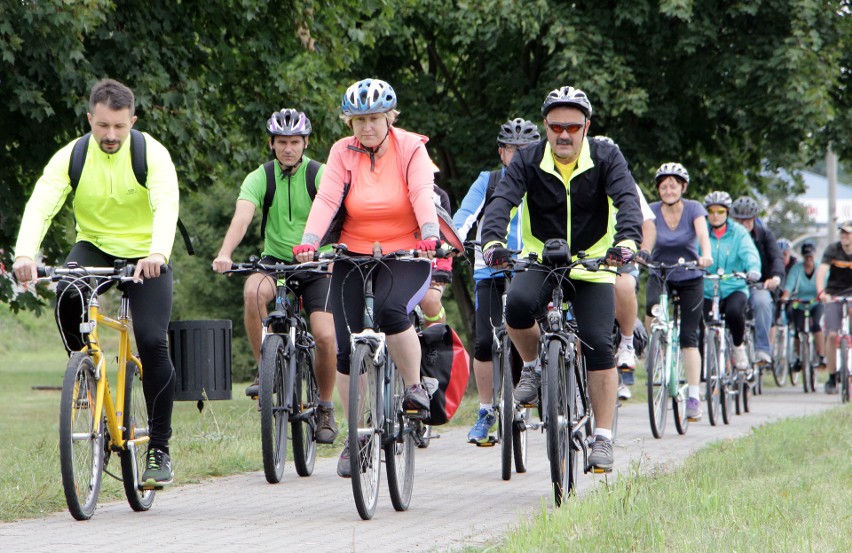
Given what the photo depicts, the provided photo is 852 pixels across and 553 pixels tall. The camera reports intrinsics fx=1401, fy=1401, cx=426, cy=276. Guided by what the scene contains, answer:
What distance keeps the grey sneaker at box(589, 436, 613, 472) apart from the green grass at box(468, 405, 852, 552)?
0.16 metres

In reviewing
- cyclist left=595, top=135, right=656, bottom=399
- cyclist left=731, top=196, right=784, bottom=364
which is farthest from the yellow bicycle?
cyclist left=731, top=196, right=784, bottom=364

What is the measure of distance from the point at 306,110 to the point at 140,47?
2941 mm

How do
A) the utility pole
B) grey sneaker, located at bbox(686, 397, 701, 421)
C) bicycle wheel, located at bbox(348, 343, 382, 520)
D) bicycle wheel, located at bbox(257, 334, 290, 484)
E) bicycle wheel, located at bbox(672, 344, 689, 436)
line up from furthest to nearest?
1. the utility pole
2. grey sneaker, located at bbox(686, 397, 701, 421)
3. bicycle wheel, located at bbox(672, 344, 689, 436)
4. bicycle wheel, located at bbox(257, 334, 290, 484)
5. bicycle wheel, located at bbox(348, 343, 382, 520)

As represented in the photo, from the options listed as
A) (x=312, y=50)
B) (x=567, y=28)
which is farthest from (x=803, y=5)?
(x=312, y=50)

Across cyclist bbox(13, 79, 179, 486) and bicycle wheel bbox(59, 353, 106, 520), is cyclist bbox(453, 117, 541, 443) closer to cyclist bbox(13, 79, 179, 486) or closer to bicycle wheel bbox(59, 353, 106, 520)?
cyclist bbox(13, 79, 179, 486)

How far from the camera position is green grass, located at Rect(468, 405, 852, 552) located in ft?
17.0

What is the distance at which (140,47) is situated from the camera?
49.4 feet

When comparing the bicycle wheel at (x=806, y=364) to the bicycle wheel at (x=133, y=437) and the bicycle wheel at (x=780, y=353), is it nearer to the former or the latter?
the bicycle wheel at (x=780, y=353)

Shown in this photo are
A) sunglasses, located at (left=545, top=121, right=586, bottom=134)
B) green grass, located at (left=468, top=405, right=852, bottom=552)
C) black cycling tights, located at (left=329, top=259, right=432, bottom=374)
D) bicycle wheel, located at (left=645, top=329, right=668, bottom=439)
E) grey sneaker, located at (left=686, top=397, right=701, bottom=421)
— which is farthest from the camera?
grey sneaker, located at (left=686, top=397, right=701, bottom=421)

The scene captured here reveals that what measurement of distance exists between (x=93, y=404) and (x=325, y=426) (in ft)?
7.70

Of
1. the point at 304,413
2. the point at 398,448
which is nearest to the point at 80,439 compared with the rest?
the point at 398,448

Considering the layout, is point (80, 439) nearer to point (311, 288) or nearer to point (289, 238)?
point (311, 288)

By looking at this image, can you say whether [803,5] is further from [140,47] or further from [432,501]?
[432,501]

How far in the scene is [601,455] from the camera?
707 centimetres
